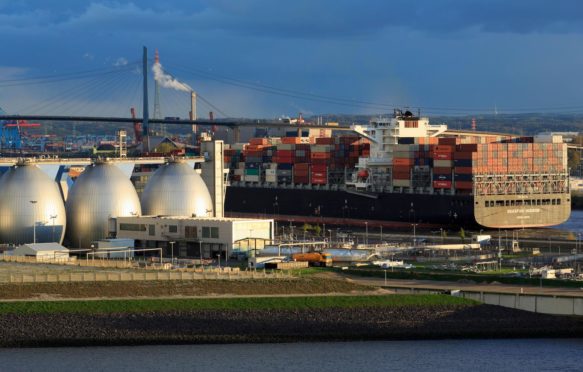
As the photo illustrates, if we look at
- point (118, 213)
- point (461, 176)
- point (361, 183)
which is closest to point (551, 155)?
point (461, 176)

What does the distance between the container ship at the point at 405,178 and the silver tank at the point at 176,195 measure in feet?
73.8

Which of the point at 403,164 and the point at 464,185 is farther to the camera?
the point at 403,164

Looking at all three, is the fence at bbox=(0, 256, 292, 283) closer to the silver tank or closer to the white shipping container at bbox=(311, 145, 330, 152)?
the silver tank

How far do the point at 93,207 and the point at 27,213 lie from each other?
144 inches

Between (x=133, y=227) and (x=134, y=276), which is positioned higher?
(x=133, y=227)

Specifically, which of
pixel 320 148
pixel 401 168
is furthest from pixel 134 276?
pixel 320 148

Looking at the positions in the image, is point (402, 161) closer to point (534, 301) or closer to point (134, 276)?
point (134, 276)

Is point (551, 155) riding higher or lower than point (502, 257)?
Answer: higher

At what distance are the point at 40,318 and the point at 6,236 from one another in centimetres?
2423

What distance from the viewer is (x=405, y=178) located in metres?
96.0

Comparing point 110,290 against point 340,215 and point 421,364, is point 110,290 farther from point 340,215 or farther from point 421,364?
point 340,215

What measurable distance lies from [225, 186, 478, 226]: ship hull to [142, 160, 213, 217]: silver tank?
2193 centimetres

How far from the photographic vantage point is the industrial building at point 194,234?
6644cm

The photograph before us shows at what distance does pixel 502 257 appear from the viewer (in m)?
66.3
